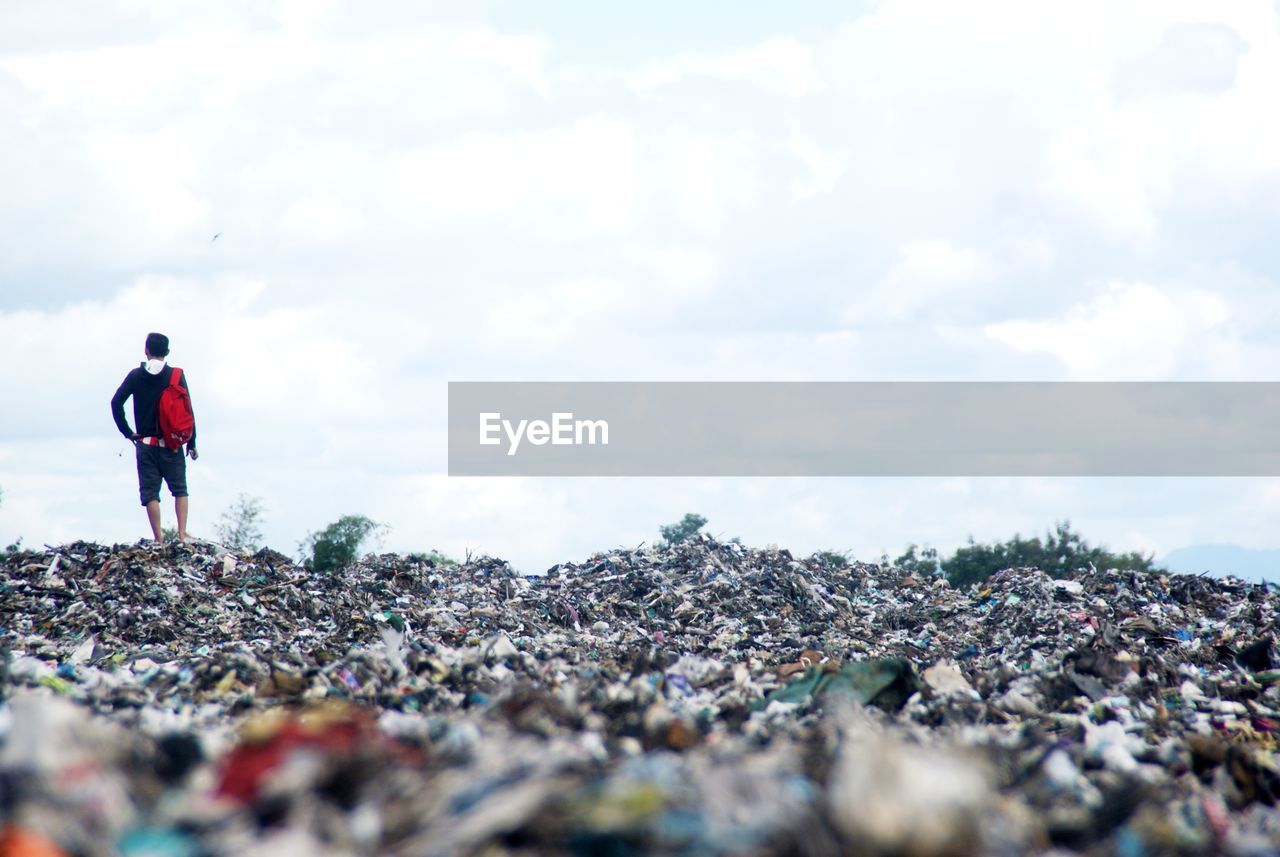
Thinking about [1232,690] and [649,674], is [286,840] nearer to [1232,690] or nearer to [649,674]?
[649,674]

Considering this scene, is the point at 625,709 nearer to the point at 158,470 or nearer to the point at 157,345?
the point at 158,470

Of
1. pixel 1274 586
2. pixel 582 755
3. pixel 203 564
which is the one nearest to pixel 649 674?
pixel 582 755

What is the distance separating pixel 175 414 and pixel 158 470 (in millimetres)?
654

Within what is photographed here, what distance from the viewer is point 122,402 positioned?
1275 cm

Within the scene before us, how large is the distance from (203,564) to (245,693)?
633cm

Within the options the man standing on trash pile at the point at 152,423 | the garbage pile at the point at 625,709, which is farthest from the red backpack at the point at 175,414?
the garbage pile at the point at 625,709

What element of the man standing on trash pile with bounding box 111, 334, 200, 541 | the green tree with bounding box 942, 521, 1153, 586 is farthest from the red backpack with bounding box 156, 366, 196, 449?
the green tree with bounding box 942, 521, 1153, 586

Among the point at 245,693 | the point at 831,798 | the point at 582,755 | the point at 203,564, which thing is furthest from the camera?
the point at 203,564

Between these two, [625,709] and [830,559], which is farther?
[830,559]

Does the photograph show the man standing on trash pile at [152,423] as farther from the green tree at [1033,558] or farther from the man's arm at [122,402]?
the green tree at [1033,558]

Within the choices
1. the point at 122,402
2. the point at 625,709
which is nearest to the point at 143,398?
the point at 122,402

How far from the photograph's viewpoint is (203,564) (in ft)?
43.3

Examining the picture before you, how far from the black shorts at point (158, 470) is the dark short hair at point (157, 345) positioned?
958 millimetres

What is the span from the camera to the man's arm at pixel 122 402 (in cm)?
1272
